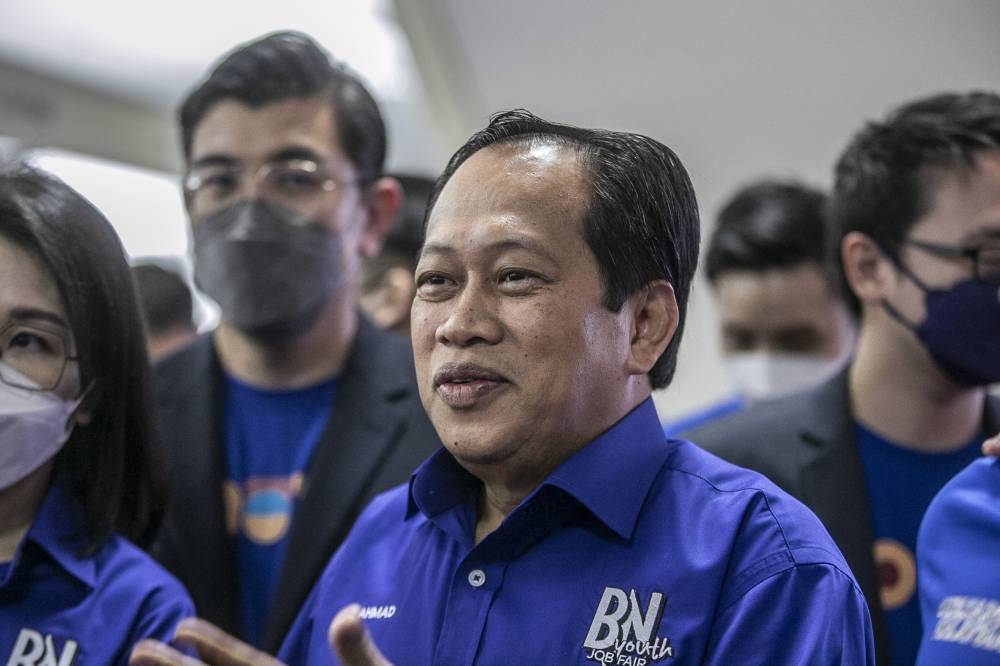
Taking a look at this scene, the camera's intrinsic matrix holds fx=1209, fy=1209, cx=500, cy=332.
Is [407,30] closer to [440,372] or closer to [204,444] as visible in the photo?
[204,444]

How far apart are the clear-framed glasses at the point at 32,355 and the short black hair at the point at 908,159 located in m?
1.87

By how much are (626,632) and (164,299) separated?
3775 mm

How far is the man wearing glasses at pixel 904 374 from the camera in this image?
8.61 ft

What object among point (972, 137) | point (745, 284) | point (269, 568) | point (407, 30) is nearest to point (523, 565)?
point (269, 568)

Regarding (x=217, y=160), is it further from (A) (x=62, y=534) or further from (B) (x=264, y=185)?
(A) (x=62, y=534)

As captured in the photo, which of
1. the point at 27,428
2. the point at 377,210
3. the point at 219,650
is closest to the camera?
the point at 219,650

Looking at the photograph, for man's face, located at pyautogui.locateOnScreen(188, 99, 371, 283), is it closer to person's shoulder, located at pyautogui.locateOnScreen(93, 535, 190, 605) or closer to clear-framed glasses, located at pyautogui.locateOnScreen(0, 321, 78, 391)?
clear-framed glasses, located at pyautogui.locateOnScreen(0, 321, 78, 391)

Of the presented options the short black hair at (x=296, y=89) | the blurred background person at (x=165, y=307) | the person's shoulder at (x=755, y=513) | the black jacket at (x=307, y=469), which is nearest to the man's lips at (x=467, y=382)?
the person's shoulder at (x=755, y=513)

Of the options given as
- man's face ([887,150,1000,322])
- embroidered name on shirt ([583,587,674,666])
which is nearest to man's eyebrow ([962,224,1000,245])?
man's face ([887,150,1000,322])

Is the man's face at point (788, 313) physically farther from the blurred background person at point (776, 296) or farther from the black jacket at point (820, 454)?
the black jacket at point (820, 454)

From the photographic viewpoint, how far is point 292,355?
316 centimetres

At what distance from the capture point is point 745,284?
3.78m

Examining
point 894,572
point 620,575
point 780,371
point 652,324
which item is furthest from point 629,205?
point 780,371

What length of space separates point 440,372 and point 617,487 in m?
0.32
